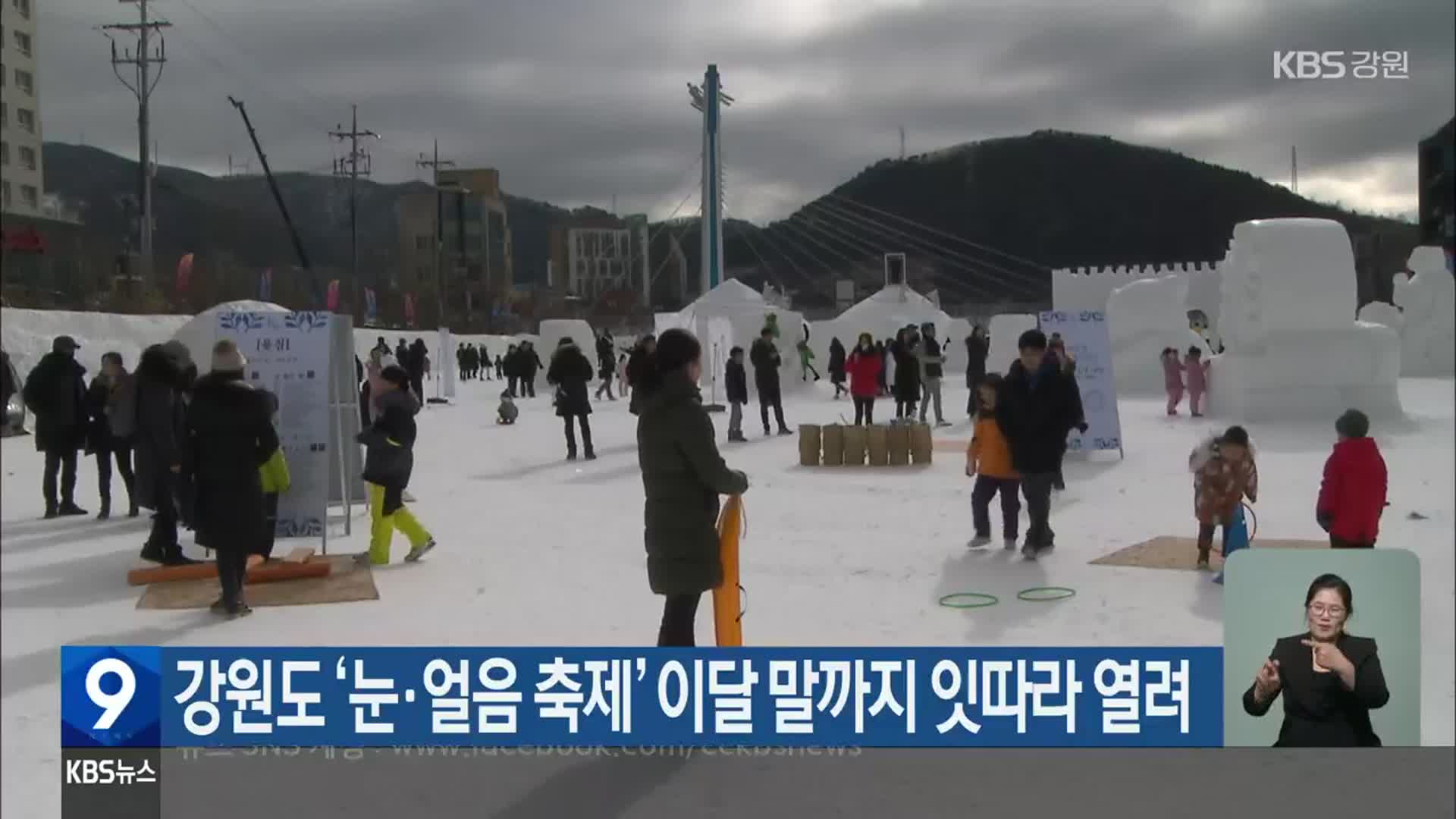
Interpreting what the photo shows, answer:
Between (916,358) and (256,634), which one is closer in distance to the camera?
(256,634)

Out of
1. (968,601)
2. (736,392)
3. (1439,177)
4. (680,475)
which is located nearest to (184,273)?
(736,392)

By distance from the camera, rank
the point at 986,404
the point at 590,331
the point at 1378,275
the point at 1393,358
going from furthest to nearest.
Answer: the point at 590,331, the point at 1378,275, the point at 1393,358, the point at 986,404

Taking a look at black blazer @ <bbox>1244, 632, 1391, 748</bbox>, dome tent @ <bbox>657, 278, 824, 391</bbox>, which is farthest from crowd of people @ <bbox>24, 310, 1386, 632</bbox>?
dome tent @ <bbox>657, 278, 824, 391</bbox>

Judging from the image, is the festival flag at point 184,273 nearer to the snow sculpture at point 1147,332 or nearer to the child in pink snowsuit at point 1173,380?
the child in pink snowsuit at point 1173,380

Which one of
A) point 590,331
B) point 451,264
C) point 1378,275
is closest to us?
point 451,264

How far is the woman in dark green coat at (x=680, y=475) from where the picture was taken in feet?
11.3

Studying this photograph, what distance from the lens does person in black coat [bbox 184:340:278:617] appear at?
4965 millimetres

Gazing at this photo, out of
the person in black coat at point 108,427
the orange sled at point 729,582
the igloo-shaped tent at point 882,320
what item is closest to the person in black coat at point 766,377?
the person in black coat at point 108,427

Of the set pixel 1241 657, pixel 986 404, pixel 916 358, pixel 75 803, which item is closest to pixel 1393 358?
pixel 916 358

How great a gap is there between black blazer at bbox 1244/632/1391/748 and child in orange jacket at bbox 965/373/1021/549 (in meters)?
2.80

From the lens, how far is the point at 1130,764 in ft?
11.4

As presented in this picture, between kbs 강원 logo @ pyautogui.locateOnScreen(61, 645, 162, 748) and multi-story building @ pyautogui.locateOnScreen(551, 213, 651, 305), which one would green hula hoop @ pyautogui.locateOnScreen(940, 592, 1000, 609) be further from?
multi-story building @ pyautogui.locateOnScreen(551, 213, 651, 305)

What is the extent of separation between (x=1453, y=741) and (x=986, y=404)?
10.1 ft

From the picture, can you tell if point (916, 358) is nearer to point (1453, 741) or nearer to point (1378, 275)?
point (1453, 741)
